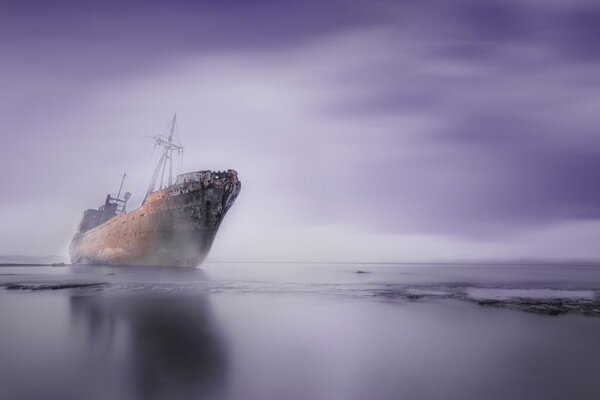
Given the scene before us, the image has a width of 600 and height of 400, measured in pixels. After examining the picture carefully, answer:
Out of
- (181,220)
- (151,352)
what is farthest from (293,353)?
(181,220)

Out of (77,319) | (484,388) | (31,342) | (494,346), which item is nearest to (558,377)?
(484,388)

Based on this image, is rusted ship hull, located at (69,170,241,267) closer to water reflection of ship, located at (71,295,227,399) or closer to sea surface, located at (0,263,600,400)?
sea surface, located at (0,263,600,400)

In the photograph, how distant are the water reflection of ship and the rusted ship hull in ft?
67.7

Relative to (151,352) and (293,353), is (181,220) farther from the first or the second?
(293,353)

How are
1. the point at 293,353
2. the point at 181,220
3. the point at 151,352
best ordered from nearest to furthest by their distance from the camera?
the point at 151,352 < the point at 293,353 < the point at 181,220

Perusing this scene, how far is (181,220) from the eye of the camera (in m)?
31.3

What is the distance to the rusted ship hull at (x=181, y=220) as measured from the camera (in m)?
31.2

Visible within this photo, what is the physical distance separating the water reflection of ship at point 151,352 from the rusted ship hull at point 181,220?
20641 millimetres

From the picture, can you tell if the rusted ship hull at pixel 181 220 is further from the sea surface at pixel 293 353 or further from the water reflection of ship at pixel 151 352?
the water reflection of ship at pixel 151 352

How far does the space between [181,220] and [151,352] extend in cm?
2672

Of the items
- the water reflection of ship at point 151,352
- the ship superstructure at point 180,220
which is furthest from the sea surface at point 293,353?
the ship superstructure at point 180,220

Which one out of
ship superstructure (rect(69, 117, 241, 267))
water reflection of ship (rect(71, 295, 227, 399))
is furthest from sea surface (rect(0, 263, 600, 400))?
ship superstructure (rect(69, 117, 241, 267))

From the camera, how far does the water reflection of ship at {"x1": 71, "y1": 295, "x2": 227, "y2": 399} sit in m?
4.35

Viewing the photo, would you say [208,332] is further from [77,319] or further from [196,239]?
[196,239]
